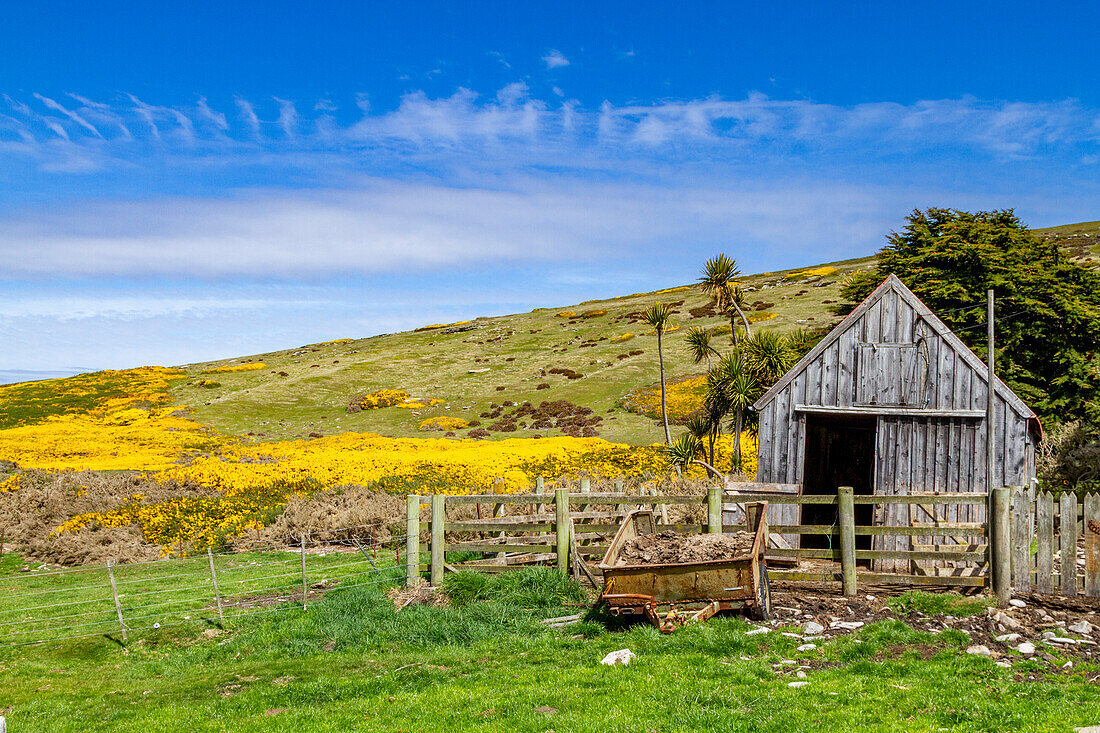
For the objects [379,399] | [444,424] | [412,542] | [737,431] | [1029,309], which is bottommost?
[412,542]

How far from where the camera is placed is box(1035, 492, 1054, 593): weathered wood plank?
1181 centimetres

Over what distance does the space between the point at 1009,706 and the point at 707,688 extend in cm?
305

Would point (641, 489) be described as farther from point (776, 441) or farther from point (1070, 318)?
point (1070, 318)

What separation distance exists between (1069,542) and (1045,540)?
1.52ft

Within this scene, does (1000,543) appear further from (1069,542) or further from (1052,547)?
(1069,542)

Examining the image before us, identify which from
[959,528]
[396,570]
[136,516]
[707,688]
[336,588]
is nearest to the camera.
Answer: [707,688]

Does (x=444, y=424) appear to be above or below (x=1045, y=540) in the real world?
below

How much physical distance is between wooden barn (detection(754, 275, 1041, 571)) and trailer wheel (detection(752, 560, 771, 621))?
6.38m

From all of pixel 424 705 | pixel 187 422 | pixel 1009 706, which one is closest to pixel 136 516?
pixel 424 705

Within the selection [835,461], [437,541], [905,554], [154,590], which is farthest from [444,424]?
[905,554]

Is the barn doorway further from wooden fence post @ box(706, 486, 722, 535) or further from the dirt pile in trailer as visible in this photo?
the dirt pile in trailer

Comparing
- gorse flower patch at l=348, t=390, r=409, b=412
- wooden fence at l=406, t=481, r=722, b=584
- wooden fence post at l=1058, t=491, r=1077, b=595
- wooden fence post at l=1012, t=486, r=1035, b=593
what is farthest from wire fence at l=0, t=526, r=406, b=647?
gorse flower patch at l=348, t=390, r=409, b=412

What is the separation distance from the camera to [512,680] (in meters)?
9.66

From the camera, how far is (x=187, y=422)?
5484cm
